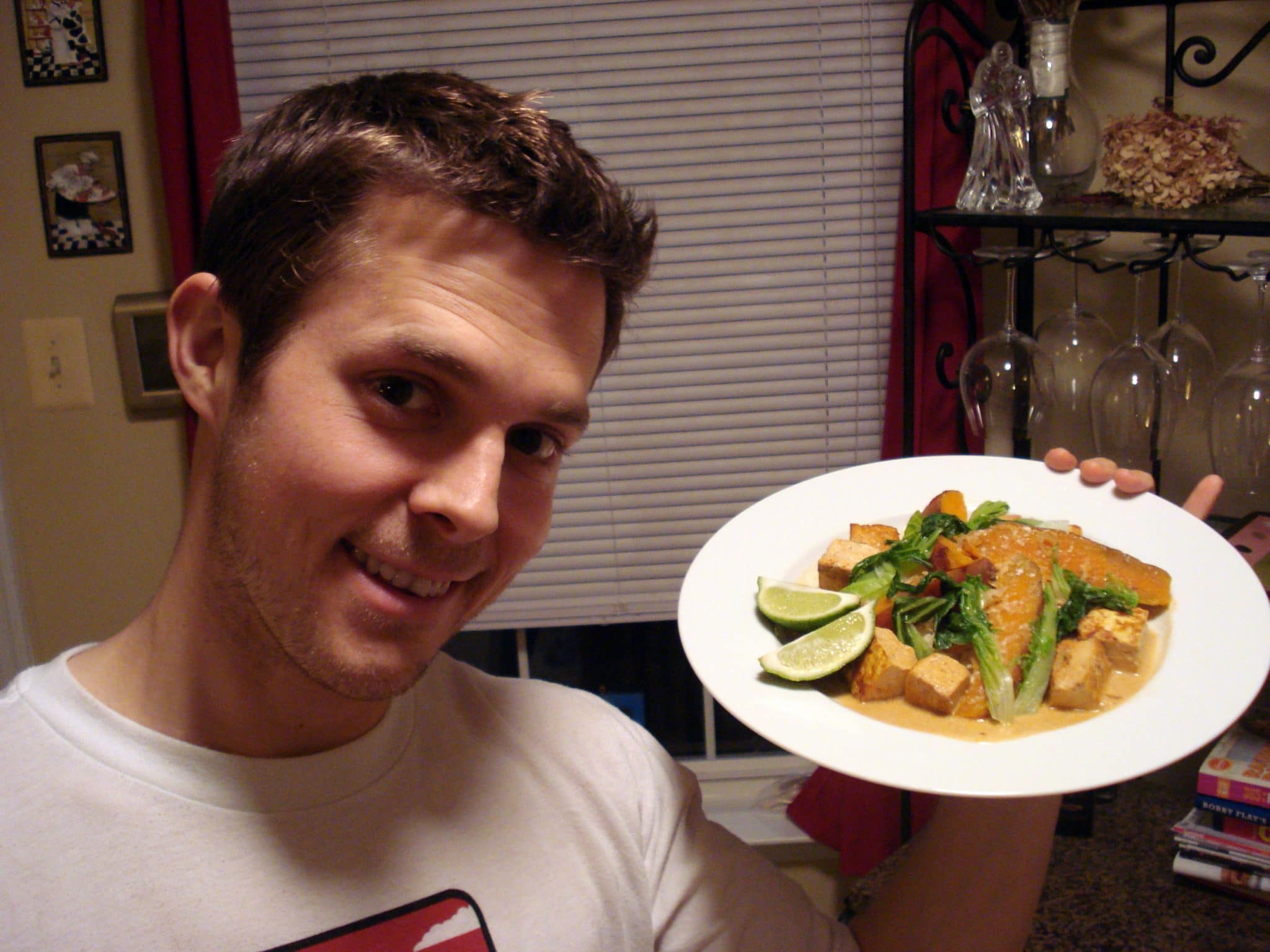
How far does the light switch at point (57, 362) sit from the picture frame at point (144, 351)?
0.09 m

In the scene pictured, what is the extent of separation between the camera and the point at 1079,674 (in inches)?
41.1

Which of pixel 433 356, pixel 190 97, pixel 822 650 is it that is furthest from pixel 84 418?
pixel 822 650

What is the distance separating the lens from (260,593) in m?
0.92

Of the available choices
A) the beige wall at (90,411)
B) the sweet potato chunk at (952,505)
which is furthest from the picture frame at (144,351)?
the sweet potato chunk at (952,505)

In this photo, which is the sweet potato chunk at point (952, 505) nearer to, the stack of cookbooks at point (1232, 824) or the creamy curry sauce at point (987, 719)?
the creamy curry sauce at point (987, 719)

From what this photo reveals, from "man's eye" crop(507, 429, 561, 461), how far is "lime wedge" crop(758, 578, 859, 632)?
12.2 inches

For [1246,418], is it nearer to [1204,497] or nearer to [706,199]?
[1204,497]

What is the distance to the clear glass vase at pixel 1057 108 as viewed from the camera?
1.63m

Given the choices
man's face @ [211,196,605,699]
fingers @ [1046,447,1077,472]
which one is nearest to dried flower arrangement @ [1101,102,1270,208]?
fingers @ [1046,447,1077,472]

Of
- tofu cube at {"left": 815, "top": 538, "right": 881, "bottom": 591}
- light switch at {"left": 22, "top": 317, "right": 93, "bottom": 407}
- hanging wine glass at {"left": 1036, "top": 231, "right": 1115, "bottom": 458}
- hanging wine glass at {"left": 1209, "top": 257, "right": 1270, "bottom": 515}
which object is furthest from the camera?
light switch at {"left": 22, "top": 317, "right": 93, "bottom": 407}

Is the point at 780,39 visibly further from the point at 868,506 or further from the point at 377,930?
the point at 377,930

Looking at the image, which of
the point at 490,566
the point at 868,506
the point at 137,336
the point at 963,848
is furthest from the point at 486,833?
the point at 137,336

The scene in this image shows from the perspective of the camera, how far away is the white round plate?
898mm

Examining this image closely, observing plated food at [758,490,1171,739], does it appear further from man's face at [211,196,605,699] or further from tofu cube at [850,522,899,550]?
man's face at [211,196,605,699]
